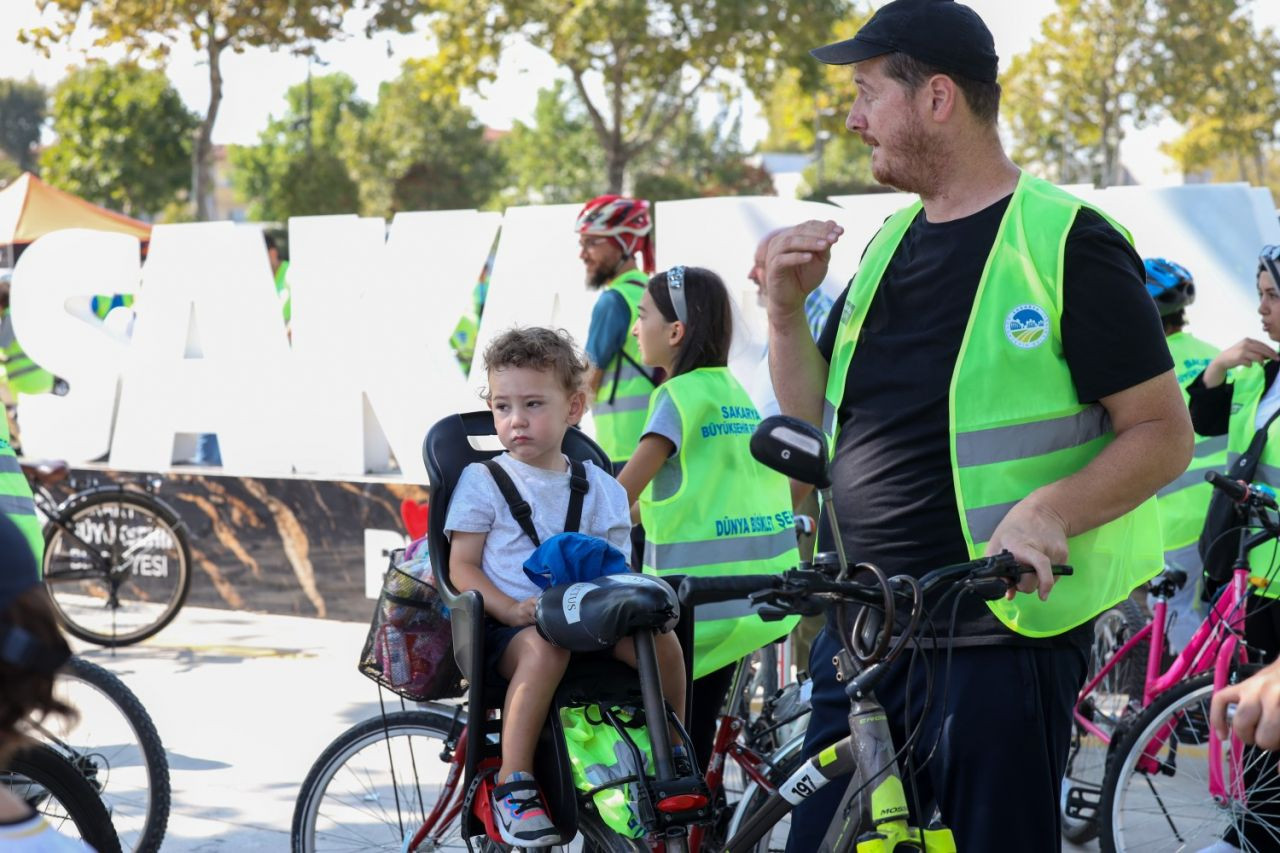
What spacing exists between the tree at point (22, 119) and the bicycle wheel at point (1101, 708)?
9462 cm

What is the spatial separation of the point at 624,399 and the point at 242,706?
2550 millimetres

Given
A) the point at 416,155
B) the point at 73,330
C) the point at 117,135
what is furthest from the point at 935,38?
the point at 416,155

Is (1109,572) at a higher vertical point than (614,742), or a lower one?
higher

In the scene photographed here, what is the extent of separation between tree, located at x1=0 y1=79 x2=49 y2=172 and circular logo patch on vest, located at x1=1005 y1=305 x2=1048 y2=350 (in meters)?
97.1

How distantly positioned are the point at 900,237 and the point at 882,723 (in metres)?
0.98

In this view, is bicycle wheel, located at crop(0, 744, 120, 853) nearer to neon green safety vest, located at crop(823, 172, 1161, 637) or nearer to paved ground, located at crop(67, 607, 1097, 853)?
paved ground, located at crop(67, 607, 1097, 853)

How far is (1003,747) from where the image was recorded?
2625mm

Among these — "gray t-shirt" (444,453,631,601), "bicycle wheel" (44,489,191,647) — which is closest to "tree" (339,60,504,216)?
"bicycle wheel" (44,489,191,647)

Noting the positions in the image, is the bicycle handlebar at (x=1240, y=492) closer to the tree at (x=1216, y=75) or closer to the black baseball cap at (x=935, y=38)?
the black baseball cap at (x=935, y=38)

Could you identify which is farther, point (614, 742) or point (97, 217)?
point (97, 217)

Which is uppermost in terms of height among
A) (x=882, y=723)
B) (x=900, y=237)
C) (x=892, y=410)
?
(x=900, y=237)

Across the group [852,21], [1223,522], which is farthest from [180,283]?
[852,21]

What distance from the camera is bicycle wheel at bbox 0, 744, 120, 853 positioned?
3666 mm

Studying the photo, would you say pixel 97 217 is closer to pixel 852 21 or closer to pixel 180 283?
pixel 180 283
